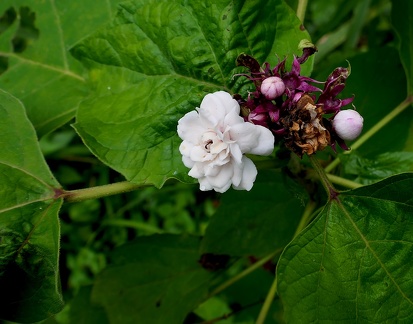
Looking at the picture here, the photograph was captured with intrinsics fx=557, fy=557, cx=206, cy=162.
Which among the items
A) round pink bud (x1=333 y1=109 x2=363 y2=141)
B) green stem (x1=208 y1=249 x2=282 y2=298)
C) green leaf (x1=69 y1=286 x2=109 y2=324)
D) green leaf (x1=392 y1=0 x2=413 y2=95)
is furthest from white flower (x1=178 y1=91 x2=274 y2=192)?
green leaf (x1=69 y1=286 x2=109 y2=324)

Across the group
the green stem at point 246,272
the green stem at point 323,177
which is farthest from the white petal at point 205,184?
the green stem at point 246,272

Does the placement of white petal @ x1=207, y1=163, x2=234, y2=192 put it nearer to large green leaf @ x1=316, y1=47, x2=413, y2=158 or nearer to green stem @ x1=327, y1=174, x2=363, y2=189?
green stem @ x1=327, y1=174, x2=363, y2=189

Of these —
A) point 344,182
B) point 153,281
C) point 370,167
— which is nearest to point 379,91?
point 370,167

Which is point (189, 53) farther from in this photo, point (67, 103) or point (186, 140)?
point (67, 103)

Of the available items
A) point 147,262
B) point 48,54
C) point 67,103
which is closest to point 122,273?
point 147,262

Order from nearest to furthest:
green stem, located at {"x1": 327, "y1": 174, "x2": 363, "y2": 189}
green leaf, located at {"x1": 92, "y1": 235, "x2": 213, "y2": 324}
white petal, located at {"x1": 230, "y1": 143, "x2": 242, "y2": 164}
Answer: white petal, located at {"x1": 230, "y1": 143, "x2": 242, "y2": 164} → green stem, located at {"x1": 327, "y1": 174, "x2": 363, "y2": 189} → green leaf, located at {"x1": 92, "y1": 235, "x2": 213, "y2": 324}

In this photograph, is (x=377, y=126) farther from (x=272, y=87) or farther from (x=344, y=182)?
(x=272, y=87)
